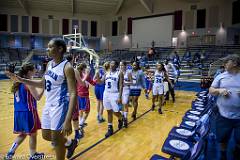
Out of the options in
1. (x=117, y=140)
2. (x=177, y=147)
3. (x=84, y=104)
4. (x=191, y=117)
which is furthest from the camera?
(x=84, y=104)

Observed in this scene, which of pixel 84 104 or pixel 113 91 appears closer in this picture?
pixel 113 91

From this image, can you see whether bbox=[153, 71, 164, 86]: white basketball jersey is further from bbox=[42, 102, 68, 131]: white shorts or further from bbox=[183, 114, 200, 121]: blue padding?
bbox=[42, 102, 68, 131]: white shorts

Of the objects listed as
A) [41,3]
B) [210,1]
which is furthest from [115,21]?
[210,1]

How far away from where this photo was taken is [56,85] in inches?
106

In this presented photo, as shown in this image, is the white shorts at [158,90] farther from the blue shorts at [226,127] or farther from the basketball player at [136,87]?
the blue shorts at [226,127]

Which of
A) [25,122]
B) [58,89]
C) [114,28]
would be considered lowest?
[25,122]

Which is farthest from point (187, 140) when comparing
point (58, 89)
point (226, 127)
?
point (58, 89)

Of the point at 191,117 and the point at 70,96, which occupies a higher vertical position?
the point at 70,96

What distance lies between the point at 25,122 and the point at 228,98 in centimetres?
292

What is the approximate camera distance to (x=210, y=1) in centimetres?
2461

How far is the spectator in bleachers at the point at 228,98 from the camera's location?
3277mm

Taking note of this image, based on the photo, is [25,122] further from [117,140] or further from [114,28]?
[114,28]

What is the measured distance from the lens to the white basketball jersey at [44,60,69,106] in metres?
2.67

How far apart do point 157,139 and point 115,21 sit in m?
28.7
